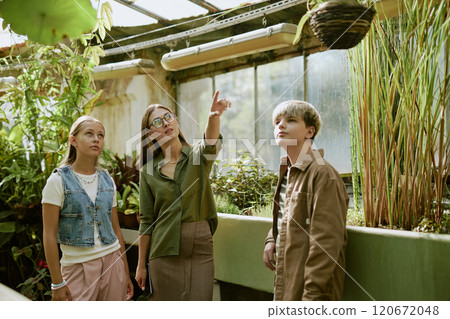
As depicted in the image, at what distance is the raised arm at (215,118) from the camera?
1.58 meters

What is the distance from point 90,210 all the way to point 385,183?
3.89 feet

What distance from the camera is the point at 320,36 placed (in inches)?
48.1

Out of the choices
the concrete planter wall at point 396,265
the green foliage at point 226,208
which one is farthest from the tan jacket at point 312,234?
the green foliage at point 226,208

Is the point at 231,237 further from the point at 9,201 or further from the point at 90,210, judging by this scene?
the point at 9,201

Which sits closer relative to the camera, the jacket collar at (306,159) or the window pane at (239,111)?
the jacket collar at (306,159)

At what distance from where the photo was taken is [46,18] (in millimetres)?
419

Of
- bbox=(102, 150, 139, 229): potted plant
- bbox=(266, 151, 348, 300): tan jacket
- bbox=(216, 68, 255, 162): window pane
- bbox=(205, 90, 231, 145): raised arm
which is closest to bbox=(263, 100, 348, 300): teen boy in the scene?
bbox=(266, 151, 348, 300): tan jacket

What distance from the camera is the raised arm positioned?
1.58 meters

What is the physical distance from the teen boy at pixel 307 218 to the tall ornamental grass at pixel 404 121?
0.31 m

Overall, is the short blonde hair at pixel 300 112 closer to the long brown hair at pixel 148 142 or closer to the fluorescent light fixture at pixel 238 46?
the long brown hair at pixel 148 142

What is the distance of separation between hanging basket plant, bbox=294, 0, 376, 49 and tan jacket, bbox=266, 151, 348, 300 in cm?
41

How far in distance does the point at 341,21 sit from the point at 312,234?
63 cm

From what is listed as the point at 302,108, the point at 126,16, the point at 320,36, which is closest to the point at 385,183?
the point at 302,108

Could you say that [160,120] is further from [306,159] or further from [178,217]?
[306,159]
